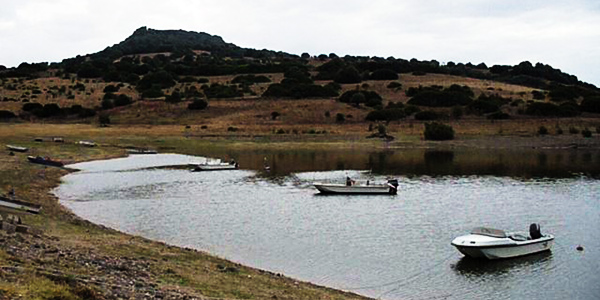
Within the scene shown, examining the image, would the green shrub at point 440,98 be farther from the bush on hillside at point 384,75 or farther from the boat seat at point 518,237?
the boat seat at point 518,237

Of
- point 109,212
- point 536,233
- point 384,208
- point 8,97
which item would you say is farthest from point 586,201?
point 8,97

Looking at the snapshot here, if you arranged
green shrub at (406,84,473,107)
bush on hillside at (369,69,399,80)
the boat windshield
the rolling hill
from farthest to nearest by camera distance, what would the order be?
bush on hillside at (369,69,399,80), green shrub at (406,84,473,107), the rolling hill, the boat windshield

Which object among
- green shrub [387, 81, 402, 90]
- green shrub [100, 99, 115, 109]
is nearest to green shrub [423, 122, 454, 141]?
green shrub [387, 81, 402, 90]

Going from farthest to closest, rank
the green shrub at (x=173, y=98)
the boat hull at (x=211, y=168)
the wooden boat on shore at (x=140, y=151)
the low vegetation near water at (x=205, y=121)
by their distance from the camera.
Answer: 1. the green shrub at (x=173, y=98)
2. the wooden boat on shore at (x=140, y=151)
3. the boat hull at (x=211, y=168)
4. the low vegetation near water at (x=205, y=121)

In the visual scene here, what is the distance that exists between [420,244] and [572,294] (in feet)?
28.7

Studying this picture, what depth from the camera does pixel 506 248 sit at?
97.6 ft

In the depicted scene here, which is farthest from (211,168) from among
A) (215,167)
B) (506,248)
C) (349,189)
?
(506,248)

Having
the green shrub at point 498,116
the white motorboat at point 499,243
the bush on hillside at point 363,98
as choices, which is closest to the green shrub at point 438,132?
the green shrub at point 498,116

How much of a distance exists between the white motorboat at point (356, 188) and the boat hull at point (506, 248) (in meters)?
20.7

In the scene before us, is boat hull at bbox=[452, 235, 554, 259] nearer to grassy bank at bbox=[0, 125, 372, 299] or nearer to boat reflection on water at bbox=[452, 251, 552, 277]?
boat reflection on water at bbox=[452, 251, 552, 277]

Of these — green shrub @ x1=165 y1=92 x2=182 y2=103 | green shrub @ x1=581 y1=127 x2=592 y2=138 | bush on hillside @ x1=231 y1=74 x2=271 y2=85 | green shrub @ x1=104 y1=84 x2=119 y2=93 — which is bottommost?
green shrub @ x1=581 y1=127 x2=592 y2=138

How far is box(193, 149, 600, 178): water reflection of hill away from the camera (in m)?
64.5

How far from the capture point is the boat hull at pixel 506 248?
29.1 metres

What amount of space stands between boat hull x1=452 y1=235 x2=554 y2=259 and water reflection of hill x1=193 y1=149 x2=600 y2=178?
3127 cm
